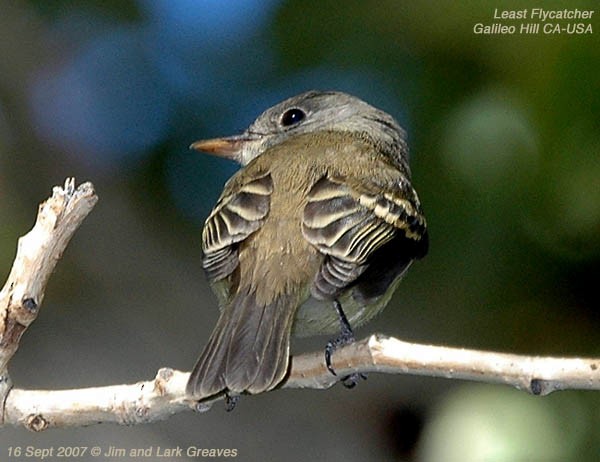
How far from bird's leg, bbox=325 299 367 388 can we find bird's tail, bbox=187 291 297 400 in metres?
0.11

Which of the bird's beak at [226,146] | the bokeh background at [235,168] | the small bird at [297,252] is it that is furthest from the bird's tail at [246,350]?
the bird's beak at [226,146]

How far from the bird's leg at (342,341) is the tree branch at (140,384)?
25mm

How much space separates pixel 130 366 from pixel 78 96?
1.07m

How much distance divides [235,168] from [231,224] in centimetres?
112

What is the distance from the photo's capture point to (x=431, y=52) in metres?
3.61

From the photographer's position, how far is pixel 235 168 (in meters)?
3.90

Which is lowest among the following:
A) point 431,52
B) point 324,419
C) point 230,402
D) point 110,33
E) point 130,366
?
point 324,419

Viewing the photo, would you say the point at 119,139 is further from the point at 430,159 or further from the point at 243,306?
the point at 243,306

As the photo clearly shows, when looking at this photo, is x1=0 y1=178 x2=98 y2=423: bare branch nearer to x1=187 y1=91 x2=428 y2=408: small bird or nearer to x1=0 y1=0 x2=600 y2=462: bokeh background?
x1=187 y1=91 x2=428 y2=408: small bird

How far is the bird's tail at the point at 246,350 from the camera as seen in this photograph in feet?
8.00

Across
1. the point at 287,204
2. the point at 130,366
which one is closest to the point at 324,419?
the point at 130,366

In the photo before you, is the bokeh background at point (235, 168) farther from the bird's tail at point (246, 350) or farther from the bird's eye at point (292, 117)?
the bird's tail at point (246, 350)

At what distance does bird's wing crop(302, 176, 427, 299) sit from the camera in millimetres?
2605

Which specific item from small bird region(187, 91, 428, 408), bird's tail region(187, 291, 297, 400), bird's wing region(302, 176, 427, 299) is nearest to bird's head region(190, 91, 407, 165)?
small bird region(187, 91, 428, 408)
